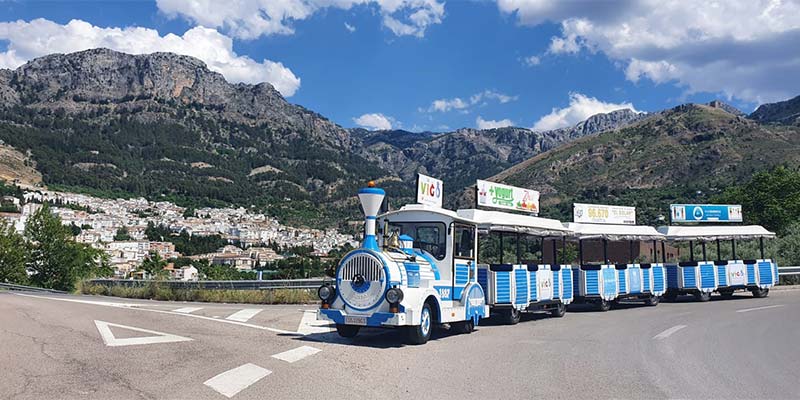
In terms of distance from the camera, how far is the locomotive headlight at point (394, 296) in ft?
33.1

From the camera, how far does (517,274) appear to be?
48.5ft

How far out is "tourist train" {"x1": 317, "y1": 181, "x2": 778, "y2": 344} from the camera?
10625 millimetres

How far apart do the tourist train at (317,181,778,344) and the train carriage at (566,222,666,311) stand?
35mm

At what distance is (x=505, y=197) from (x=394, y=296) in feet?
27.7

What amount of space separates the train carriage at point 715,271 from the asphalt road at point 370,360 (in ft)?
27.3

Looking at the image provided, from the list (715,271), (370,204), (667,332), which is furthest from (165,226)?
(667,332)

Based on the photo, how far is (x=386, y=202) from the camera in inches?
509

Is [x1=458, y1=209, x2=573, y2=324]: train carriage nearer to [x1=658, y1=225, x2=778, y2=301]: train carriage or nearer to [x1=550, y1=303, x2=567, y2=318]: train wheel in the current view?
[x1=550, y1=303, x2=567, y2=318]: train wheel

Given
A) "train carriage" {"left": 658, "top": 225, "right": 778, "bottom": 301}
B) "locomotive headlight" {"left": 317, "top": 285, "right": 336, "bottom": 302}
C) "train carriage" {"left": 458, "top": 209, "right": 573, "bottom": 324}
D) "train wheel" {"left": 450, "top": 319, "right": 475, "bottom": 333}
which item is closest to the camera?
"locomotive headlight" {"left": 317, "top": 285, "right": 336, "bottom": 302}

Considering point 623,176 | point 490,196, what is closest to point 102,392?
point 490,196

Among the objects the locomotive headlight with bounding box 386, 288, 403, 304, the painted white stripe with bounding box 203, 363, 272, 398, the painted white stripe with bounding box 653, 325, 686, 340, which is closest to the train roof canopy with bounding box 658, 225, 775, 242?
the painted white stripe with bounding box 653, 325, 686, 340

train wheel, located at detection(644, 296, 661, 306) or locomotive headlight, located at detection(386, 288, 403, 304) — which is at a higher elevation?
locomotive headlight, located at detection(386, 288, 403, 304)

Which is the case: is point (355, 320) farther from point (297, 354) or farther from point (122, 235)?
point (122, 235)

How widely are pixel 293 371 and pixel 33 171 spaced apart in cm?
19354
